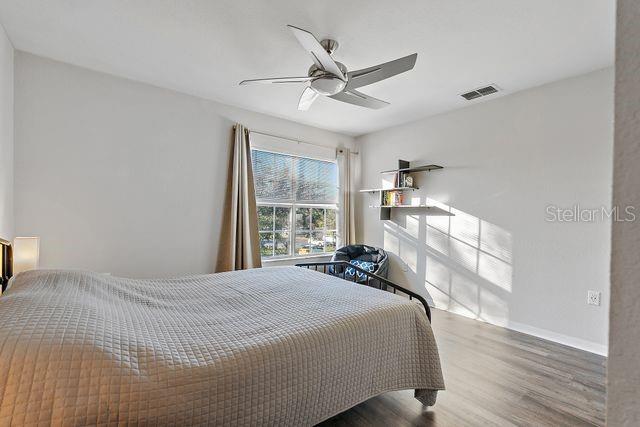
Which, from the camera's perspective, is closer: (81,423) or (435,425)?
(81,423)

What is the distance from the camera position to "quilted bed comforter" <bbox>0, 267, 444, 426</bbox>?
2.96ft

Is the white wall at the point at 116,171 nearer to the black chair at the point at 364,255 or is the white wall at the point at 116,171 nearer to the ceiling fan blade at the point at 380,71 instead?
the black chair at the point at 364,255

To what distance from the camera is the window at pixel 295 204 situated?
399 cm

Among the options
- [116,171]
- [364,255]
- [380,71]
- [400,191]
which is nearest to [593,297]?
Answer: [400,191]

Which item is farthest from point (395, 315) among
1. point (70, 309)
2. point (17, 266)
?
point (17, 266)

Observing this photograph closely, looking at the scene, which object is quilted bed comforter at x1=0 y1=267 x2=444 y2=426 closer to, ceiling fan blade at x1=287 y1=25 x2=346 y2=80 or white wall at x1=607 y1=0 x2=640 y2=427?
white wall at x1=607 y1=0 x2=640 y2=427

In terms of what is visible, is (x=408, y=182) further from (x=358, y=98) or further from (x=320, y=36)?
(x=320, y=36)

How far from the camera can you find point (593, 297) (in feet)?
8.66

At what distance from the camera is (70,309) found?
1226 mm

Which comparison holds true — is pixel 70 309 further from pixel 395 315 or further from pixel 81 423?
pixel 395 315

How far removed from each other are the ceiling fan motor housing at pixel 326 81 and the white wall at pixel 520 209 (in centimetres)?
210

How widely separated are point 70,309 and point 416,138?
3958 millimetres

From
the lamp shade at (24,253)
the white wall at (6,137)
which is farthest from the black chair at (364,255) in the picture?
the white wall at (6,137)

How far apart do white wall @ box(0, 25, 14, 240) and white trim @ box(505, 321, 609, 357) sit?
4.56 meters
